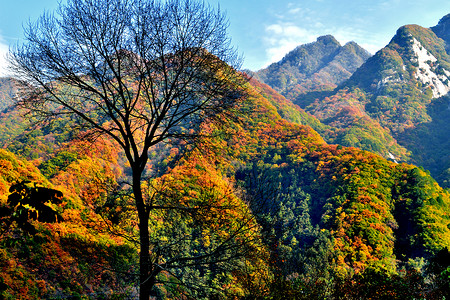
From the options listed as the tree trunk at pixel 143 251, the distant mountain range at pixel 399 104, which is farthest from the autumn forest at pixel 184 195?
the distant mountain range at pixel 399 104

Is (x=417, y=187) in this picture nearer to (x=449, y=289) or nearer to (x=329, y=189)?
(x=329, y=189)

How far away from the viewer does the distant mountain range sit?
106938 millimetres

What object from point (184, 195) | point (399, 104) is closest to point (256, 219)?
point (184, 195)

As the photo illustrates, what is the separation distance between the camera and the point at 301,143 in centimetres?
5834

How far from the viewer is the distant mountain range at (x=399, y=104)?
351ft

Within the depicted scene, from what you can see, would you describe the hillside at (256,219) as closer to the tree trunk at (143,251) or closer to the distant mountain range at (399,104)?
the tree trunk at (143,251)

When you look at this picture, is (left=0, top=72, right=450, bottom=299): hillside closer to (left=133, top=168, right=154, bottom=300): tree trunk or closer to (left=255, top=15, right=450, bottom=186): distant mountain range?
(left=133, top=168, right=154, bottom=300): tree trunk

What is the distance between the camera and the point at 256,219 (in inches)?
165

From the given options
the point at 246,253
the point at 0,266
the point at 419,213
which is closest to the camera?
the point at 246,253

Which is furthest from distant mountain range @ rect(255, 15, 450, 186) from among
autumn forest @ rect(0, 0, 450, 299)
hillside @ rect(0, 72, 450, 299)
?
hillside @ rect(0, 72, 450, 299)

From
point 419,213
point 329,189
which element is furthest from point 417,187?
point 329,189

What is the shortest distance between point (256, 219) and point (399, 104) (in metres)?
163

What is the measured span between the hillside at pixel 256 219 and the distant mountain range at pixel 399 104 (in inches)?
2229

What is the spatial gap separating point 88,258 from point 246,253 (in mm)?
8920
